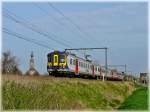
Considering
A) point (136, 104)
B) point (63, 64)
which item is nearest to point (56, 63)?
point (63, 64)

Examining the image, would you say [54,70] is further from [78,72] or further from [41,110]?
[41,110]

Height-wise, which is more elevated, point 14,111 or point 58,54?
point 58,54

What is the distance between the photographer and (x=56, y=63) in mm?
32688

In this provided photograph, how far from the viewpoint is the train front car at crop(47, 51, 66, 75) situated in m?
32.2

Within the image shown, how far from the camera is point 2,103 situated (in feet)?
37.7

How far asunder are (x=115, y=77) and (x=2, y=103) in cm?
5391

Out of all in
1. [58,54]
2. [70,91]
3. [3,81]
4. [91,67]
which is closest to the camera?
[3,81]

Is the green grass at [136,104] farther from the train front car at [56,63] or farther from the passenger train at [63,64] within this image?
the train front car at [56,63]

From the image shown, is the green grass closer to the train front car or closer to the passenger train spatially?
the passenger train

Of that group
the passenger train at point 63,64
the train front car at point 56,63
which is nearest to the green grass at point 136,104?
the passenger train at point 63,64

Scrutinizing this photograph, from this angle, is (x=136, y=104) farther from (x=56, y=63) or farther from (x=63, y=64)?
(x=56, y=63)

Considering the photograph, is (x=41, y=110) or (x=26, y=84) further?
(x=26, y=84)

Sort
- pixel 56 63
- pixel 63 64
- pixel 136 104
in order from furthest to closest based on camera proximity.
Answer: pixel 56 63, pixel 63 64, pixel 136 104

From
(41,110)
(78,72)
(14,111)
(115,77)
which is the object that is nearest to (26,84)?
(41,110)
